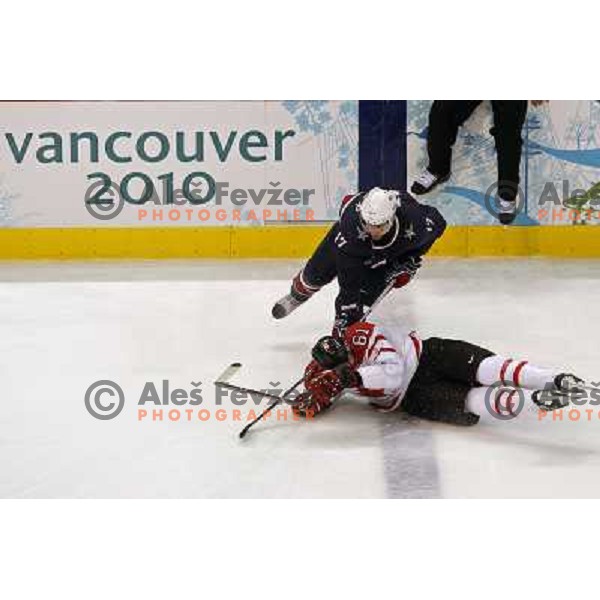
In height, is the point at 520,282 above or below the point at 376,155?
below

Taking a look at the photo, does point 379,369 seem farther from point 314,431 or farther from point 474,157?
point 474,157

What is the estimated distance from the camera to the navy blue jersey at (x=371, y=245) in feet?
Answer: 16.7

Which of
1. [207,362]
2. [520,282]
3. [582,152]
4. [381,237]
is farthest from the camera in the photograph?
[582,152]

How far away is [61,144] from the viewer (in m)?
7.86

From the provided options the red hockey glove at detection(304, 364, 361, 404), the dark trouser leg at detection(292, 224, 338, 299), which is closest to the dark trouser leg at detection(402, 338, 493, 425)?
the red hockey glove at detection(304, 364, 361, 404)

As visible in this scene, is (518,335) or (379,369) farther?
(518,335)

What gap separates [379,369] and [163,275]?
3.06 metres

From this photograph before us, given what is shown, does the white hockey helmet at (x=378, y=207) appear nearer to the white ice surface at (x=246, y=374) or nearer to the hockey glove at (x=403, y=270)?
the hockey glove at (x=403, y=270)

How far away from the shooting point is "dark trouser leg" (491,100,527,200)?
7.73 meters

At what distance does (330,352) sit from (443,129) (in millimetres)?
3581

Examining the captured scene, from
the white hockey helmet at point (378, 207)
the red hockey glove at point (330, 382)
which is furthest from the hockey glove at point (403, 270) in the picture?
the red hockey glove at point (330, 382)

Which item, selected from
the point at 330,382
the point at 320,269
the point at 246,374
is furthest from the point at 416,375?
the point at 320,269
